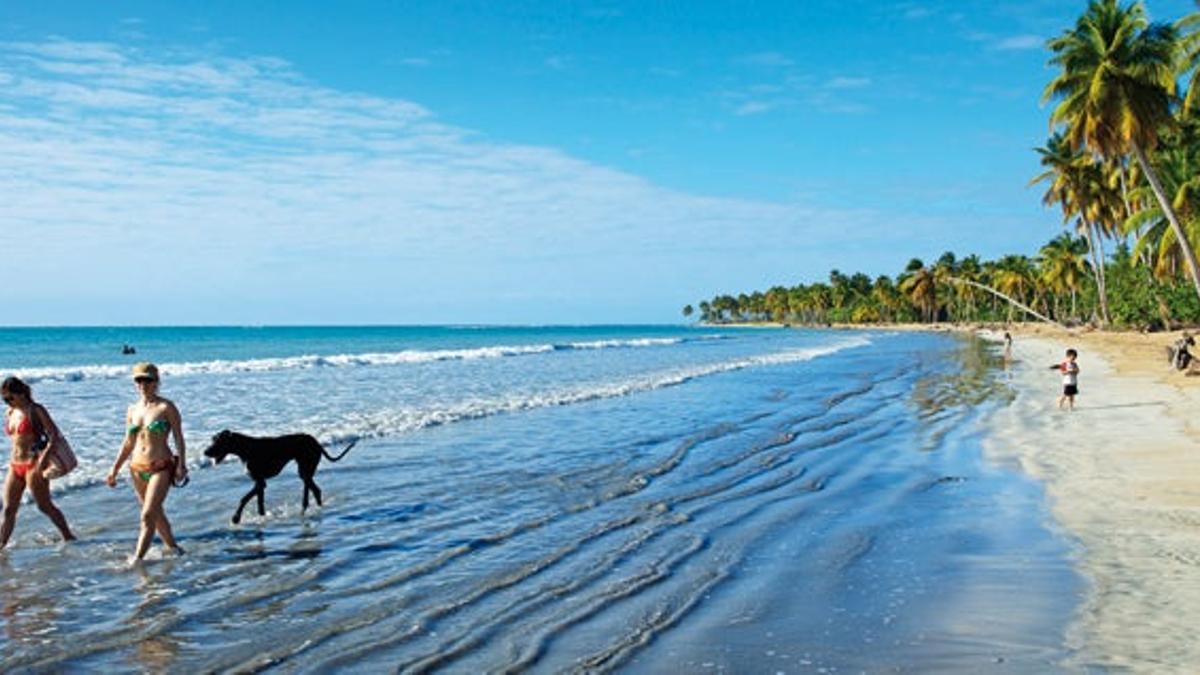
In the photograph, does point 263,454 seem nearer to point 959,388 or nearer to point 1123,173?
point 959,388

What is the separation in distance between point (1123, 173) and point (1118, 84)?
13899 millimetres

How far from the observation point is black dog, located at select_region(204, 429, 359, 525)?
9.45 m

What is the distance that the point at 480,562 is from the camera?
820 cm

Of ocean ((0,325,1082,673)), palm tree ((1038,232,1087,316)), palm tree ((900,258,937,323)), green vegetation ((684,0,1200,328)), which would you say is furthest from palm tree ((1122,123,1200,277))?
palm tree ((900,258,937,323))

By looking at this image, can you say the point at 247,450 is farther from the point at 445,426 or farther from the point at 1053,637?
the point at 445,426

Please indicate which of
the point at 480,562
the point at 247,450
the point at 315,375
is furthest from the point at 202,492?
the point at 315,375

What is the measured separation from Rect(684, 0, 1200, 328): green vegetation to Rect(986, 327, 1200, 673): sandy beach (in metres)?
11.9

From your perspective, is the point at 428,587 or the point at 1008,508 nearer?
the point at 428,587

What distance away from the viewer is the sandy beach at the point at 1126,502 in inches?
230

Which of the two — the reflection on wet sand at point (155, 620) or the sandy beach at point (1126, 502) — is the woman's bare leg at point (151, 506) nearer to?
the reflection on wet sand at point (155, 620)

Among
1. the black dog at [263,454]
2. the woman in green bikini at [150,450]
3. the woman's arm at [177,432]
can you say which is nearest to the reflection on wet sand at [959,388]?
the black dog at [263,454]

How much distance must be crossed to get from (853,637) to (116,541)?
6601mm

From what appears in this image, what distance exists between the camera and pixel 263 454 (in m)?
9.88

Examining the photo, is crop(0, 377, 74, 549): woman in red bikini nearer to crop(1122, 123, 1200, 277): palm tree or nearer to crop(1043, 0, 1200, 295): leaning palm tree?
crop(1043, 0, 1200, 295): leaning palm tree
